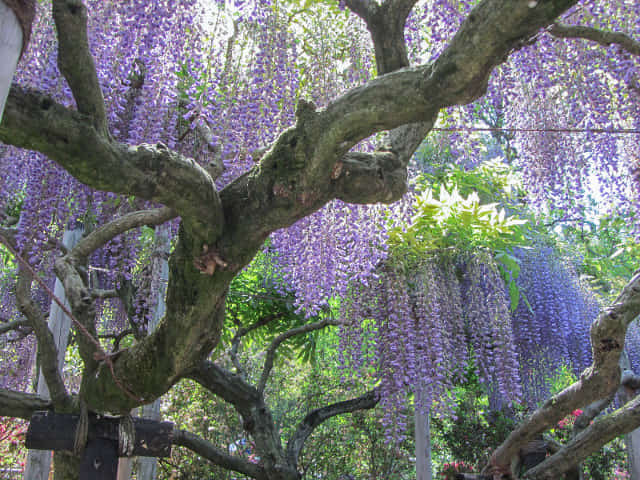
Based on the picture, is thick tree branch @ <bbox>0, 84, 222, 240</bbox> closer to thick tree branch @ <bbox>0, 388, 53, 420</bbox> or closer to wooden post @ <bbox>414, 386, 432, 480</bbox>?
thick tree branch @ <bbox>0, 388, 53, 420</bbox>

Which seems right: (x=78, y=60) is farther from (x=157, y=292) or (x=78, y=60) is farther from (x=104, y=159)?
(x=157, y=292)

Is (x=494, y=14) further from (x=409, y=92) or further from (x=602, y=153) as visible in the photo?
(x=602, y=153)

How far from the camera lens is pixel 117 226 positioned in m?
2.65

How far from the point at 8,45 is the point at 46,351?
2.11 meters

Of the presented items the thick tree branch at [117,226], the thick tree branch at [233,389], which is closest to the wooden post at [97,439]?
the thick tree branch at [117,226]

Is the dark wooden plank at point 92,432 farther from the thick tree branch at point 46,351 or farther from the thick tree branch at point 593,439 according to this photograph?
the thick tree branch at point 593,439

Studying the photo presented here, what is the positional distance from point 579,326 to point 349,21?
371cm

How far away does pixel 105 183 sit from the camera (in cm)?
162

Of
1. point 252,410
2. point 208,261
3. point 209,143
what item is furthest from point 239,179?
point 252,410

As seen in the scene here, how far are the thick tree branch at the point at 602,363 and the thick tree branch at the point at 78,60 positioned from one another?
2.50 m

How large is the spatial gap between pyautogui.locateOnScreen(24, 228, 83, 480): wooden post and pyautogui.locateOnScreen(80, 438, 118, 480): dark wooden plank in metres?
1.38

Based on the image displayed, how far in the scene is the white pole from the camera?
3.05 feet

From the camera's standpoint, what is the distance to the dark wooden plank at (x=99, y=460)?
2244 millimetres

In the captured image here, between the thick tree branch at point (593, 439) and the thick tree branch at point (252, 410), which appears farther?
the thick tree branch at point (252, 410)
